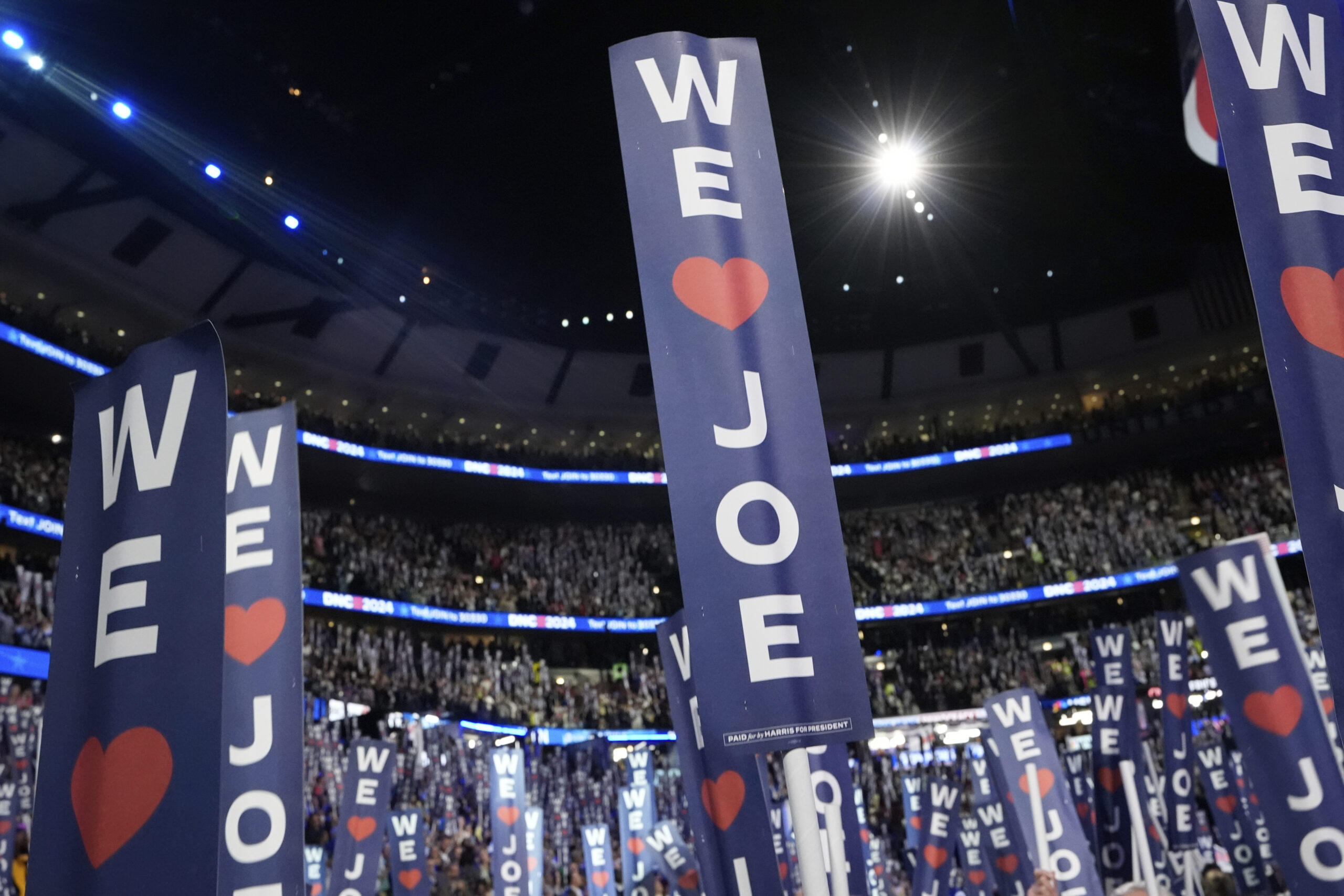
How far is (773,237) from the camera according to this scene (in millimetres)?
3367

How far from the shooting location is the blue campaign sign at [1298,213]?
2650 millimetres

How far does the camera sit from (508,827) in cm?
1138

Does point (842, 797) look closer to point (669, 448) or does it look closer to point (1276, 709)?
point (1276, 709)

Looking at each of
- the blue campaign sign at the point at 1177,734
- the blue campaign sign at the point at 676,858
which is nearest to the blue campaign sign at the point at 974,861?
the blue campaign sign at the point at 1177,734

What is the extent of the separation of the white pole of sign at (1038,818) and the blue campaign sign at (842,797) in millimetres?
2186

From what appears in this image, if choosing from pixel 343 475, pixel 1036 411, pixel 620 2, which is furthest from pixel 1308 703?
pixel 1036 411

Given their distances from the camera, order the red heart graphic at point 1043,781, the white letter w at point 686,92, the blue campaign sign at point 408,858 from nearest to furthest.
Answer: the white letter w at point 686,92, the red heart graphic at point 1043,781, the blue campaign sign at point 408,858

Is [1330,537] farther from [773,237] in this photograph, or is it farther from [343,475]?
[343,475]

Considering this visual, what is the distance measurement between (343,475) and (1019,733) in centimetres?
2319

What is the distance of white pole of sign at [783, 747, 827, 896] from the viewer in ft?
8.83

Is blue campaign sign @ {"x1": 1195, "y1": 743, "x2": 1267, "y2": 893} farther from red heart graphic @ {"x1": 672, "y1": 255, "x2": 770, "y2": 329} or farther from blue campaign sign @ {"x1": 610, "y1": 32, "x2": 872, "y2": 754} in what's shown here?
red heart graphic @ {"x1": 672, "y1": 255, "x2": 770, "y2": 329}

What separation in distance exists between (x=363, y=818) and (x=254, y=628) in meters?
5.05

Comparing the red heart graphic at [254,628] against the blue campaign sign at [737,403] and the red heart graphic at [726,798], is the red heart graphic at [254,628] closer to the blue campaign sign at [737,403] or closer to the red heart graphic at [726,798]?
the red heart graphic at [726,798]

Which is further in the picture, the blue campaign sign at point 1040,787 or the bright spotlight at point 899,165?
the bright spotlight at point 899,165
